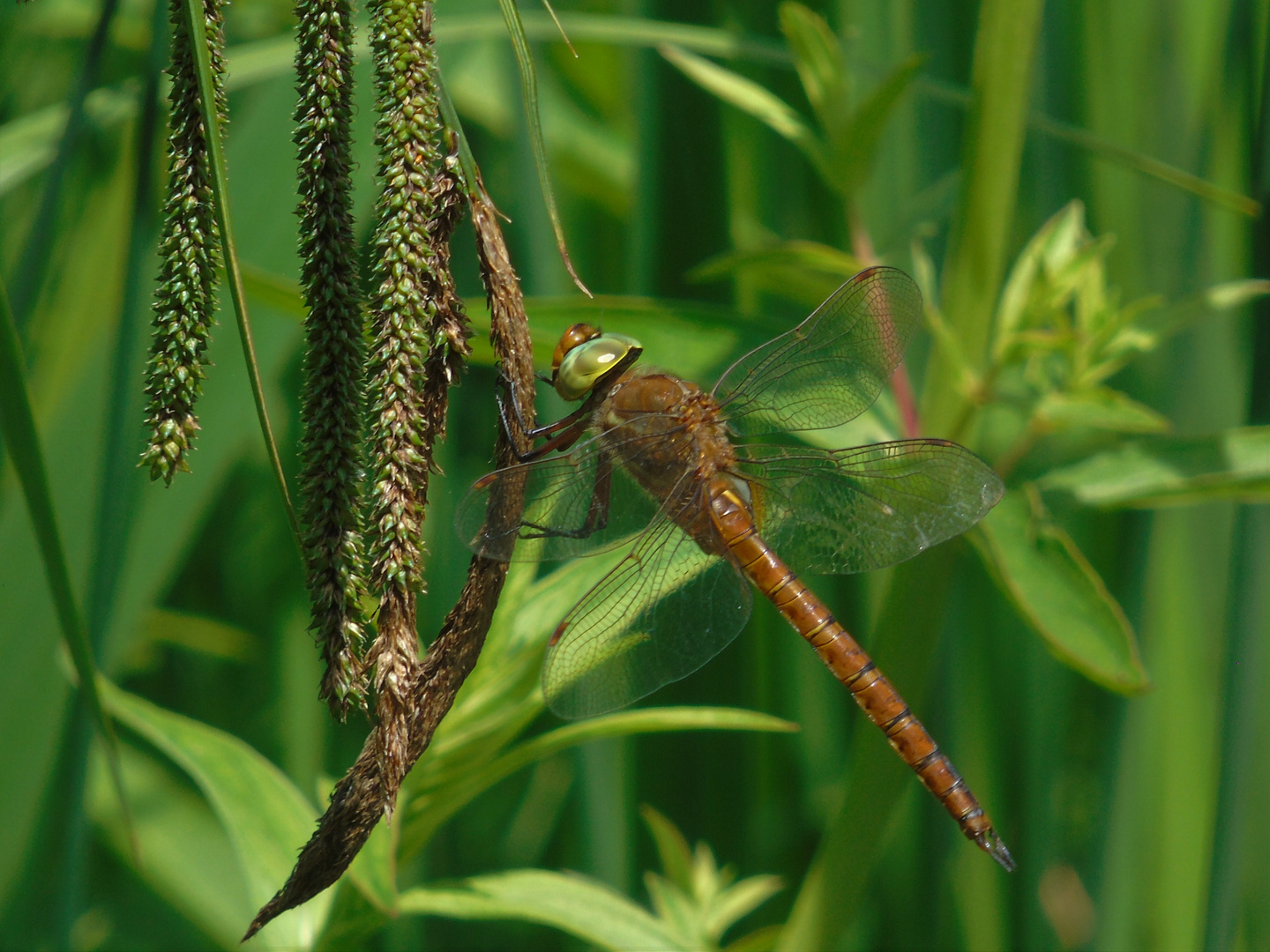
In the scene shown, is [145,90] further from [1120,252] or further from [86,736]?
[1120,252]

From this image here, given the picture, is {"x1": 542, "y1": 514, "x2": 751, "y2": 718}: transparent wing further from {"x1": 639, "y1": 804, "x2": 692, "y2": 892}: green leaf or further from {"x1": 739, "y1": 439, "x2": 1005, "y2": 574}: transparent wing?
{"x1": 639, "y1": 804, "x2": 692, "y2": 892}: green leaf

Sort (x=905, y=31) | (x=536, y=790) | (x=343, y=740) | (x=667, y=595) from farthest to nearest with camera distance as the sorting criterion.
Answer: (x=536, y=790) → (x=343, y=740) → (x=905, y=31) → (x=667, y=595)

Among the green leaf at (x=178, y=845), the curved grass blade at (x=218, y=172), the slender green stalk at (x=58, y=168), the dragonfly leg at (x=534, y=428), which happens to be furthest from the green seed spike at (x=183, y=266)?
the green leaf at (x=178, y=845)

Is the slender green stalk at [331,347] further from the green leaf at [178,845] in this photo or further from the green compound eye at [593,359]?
the green leaf at [178,845]

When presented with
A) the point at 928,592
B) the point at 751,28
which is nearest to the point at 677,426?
the point at 928,592

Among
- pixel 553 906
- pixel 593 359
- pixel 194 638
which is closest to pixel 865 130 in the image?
pixel 593 359

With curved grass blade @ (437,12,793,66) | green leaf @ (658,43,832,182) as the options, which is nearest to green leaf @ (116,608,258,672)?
curved grass blade @ (437,12,793,66)

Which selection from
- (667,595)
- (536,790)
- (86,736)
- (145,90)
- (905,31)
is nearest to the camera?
(145,90)
